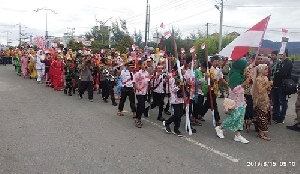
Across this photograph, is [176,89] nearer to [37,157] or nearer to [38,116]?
[37,157]

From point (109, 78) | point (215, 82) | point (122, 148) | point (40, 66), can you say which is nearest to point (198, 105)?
point (215, 82)

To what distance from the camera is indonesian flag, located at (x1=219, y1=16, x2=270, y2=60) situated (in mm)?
5629

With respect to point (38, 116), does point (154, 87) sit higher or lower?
Result: higher

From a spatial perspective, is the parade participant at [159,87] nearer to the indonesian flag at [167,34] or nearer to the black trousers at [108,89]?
the indonesian flag at [167,34]

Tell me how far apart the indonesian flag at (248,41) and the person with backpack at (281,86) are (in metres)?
2.07

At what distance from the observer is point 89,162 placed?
4543 millimetres

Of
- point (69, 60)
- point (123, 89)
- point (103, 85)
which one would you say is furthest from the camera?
point (69, 60)

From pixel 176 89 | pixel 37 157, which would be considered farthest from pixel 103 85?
pixel 37 157

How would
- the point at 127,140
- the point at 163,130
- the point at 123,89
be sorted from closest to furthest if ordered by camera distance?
the point at 127,140
the point at 163,130
the point at 123,89

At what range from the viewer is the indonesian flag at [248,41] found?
563 centimetres

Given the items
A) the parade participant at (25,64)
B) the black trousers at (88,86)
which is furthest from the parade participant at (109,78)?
the parade participant at (25,64)

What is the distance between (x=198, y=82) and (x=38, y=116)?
419 cm

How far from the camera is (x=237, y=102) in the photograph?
5.83m

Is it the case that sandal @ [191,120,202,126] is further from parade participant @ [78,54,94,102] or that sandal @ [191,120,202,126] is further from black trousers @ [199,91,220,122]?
parade participant @ [78,54,94,102]
